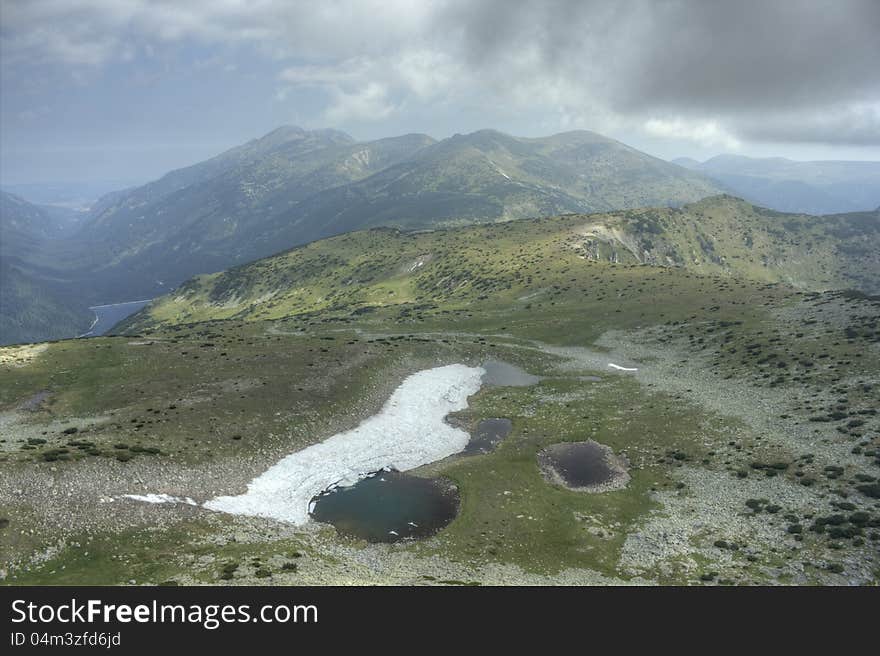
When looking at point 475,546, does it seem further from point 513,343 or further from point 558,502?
point 513,343

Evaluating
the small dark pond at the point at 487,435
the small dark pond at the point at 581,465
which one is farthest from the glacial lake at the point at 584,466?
the small dark pond at the point at 487,435

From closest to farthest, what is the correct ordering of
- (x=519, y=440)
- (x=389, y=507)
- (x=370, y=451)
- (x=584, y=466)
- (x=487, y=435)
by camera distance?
(x=389, y=507) < (x=584, y=466) < (x=370, y=451) < (x=519, y=440) < (x=487, y=435)

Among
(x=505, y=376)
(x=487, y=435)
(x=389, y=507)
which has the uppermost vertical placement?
(x=505, y=376)

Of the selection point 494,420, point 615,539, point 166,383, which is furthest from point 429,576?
point 166,383

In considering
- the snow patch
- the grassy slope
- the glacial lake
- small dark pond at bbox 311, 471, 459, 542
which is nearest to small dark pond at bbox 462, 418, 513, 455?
the snow patch

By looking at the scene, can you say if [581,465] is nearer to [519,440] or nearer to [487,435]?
[519,440]

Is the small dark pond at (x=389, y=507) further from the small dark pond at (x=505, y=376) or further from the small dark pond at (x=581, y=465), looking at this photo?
the small dark pond at (x=505, y=376)

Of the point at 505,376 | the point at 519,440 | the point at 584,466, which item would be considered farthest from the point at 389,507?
the point at 505,376
